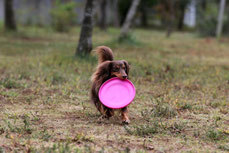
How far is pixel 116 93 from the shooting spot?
546cm

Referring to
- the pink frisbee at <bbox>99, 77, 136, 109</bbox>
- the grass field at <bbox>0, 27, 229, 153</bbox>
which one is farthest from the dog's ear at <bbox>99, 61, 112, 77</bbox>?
the grass field at <bbox>0, 27, 229, 153</bbox>

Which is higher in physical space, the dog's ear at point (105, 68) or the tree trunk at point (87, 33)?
the dog's ear at point (105, 68)

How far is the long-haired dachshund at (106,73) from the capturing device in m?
5.18

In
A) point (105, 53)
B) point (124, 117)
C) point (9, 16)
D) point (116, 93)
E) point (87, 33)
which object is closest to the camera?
point (124, 117)

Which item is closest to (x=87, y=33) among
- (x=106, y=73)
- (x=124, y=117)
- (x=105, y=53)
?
(x=105, y=53)

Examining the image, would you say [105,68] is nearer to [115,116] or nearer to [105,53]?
[105,53]

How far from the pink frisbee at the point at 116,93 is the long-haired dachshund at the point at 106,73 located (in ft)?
0.37

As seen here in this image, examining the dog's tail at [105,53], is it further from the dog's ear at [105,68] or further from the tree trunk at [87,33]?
the tree trunk at [87,33]

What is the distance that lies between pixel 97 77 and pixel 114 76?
0.89 feet

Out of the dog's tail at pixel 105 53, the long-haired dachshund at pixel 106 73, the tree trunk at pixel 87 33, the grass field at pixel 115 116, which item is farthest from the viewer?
the tree trunk at pixel 87 33

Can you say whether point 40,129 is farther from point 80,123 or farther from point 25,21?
point 25,21

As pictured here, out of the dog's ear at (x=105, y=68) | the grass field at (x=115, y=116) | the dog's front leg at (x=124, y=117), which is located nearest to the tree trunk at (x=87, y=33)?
the grass field at (x=115, y=116)

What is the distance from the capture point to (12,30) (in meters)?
18.8

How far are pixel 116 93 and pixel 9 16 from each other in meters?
14.7
